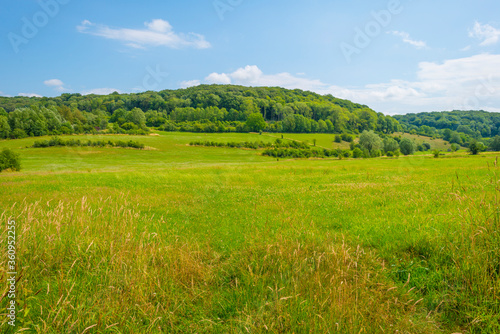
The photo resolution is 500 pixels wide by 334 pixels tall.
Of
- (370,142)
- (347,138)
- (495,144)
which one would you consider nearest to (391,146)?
(370,142)

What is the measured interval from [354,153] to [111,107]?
15615 centimetres

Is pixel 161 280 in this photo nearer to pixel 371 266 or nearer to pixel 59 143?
pixel 371 266

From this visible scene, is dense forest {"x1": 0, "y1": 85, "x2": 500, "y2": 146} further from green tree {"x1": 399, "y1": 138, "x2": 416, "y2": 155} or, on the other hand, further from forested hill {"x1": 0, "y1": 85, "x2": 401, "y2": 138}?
green tree {"x1": 399, "y1": 138, "x2": 416, "y2": 155}

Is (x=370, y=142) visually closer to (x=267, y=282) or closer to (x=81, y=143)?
(x=81, y=143)

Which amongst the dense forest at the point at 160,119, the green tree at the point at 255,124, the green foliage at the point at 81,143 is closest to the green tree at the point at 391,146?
the dense forest at the point at 160,119

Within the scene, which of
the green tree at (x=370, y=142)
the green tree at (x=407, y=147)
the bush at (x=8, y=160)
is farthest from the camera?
the green tree at (x=370, y=142)

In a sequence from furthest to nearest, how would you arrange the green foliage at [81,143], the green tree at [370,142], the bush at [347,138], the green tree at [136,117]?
the bush at [347,138], the green tree at [136,117], the green tree at [370,142], the green foliage at [81,143]

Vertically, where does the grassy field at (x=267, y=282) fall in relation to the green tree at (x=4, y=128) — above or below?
below

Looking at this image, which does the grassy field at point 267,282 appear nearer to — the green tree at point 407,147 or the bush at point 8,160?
the bush at point 8,160

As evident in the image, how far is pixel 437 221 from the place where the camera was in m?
7.30

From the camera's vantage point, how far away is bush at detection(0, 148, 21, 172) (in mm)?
38725

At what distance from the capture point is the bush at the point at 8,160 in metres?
38.7

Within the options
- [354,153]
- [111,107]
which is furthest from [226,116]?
[354,153]

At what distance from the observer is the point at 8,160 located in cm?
3922
